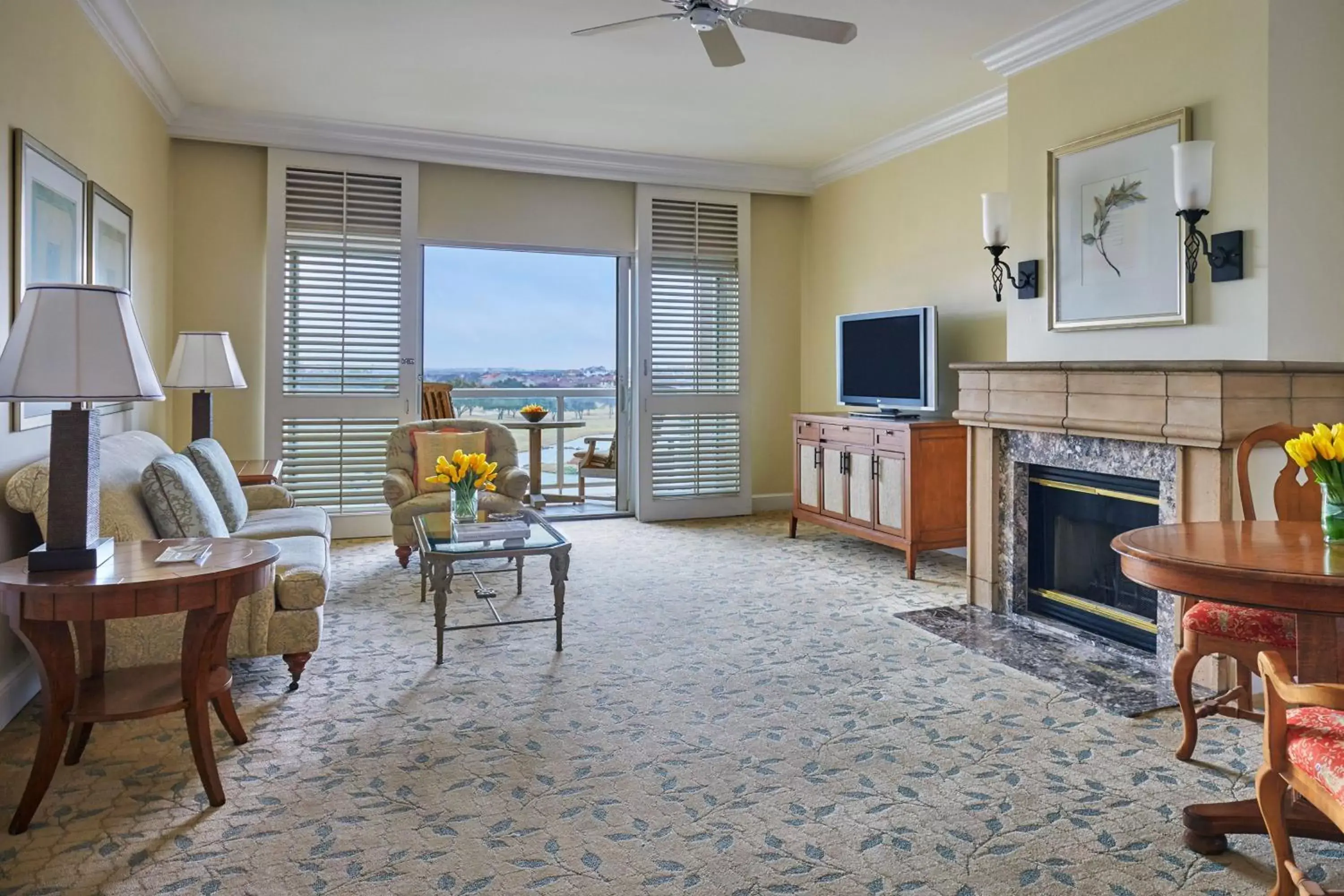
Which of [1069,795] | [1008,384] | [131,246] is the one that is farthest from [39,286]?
[1008,384]

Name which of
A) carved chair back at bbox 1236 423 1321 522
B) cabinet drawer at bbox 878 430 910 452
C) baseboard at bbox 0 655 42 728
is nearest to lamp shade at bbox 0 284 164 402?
baseboard at bbox 0 655 42 728

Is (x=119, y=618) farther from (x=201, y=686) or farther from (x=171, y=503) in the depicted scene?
(x=171, y=503)

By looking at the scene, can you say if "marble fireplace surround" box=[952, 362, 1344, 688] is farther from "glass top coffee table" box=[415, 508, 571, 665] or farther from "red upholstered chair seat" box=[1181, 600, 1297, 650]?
"glass top coffee table" box=[415, 508, 571, 665]

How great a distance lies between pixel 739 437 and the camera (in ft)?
23.7

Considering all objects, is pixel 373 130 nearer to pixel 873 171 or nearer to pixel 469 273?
pixel 469 273

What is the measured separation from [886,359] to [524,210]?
2.95m

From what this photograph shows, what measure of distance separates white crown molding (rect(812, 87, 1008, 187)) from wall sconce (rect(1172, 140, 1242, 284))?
1.62 meters

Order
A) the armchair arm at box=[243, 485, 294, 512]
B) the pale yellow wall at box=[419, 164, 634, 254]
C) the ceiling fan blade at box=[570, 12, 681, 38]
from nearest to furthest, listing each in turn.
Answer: the ceiling fan blade at box=[570, 12, 681, 38] < the armchair arm at box=[243, 485, 294, 512] < the pale yellow wall at box=[419, 164, 634, 254]

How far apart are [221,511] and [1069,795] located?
338 cm

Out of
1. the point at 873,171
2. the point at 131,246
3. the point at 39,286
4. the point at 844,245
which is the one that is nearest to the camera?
the point at 39,286

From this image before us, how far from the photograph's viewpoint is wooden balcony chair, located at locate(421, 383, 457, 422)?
6344 millimetres

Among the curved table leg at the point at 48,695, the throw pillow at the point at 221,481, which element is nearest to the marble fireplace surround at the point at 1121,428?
the throw pillow at the point at 221,481

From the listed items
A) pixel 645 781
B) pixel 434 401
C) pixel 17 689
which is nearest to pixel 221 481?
pixel 17 689

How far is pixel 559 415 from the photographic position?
8344 mm
